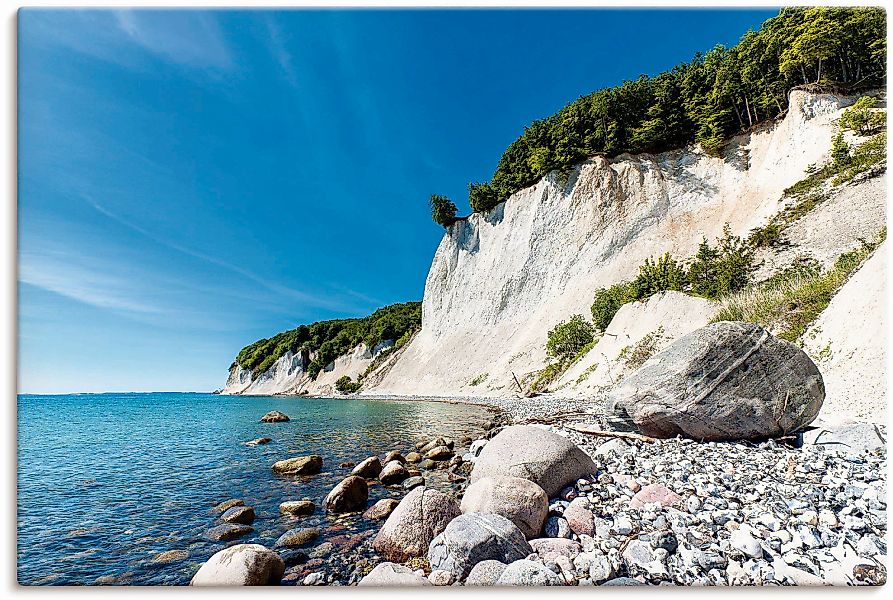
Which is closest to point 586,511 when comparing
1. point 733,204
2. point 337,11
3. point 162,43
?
point 337,11

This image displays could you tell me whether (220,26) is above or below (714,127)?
below

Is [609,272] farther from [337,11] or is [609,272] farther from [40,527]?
[40,527]

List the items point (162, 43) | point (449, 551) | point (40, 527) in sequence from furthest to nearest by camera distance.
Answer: point (40, 527) < point (162, 43) < point (449, 551)

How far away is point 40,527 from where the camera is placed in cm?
557

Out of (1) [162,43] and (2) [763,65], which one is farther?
(2) [763,65]

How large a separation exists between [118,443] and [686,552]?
651 inches

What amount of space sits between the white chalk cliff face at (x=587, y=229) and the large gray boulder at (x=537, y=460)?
53.5 feet

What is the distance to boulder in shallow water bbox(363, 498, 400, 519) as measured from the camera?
559 centimetres

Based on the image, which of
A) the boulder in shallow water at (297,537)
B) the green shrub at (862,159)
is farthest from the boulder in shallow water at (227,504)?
the green shrub at (862,159)

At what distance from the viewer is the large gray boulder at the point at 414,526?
4.26 metres

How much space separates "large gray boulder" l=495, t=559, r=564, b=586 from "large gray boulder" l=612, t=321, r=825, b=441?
428cm

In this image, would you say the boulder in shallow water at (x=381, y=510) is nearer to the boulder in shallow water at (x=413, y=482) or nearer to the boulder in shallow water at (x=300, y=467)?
the boulder in shallow water at (x=413, y=482)

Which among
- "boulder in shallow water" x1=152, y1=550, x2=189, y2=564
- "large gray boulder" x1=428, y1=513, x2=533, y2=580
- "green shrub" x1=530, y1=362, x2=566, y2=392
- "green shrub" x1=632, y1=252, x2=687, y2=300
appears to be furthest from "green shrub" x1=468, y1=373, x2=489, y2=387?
"large gray boulder" x1=428, y1=513, x2=533, y2=580

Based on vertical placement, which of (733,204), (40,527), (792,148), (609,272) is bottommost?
(40,527)
